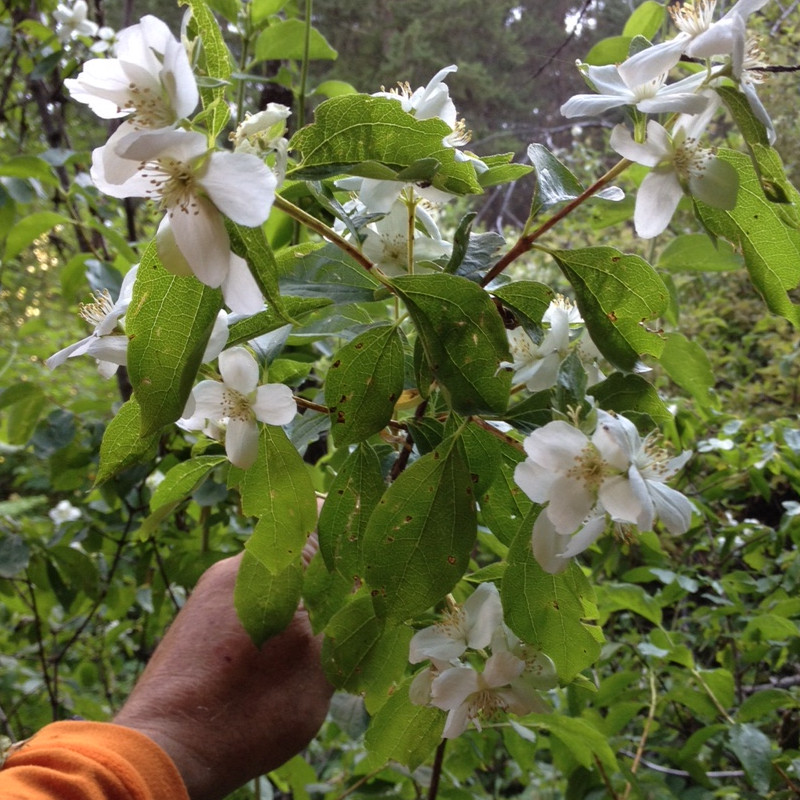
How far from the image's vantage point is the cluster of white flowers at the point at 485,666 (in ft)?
1.95

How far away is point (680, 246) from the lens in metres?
0.89

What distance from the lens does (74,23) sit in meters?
1.75

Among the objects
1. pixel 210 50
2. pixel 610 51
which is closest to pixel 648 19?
pixel 610 51

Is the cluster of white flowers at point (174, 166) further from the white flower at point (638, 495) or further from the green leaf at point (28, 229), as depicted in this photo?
the green leaf at point (28, 229)

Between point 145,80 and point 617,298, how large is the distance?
32 centimetres

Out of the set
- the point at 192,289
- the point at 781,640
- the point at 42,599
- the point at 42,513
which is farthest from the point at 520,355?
the point at 42,513

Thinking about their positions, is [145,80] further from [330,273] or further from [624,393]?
[624,393]

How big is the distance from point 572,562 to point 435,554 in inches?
4.0

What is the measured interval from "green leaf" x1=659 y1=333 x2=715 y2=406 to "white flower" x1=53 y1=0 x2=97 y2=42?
1.56m

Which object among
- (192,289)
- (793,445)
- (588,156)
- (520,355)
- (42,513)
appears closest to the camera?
(192,289)

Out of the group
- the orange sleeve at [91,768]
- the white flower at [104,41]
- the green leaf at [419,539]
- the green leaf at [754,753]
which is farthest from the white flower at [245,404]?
the white flower at [104,41]

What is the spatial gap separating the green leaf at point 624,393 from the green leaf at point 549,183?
0.13m

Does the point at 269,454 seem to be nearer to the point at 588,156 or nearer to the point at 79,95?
the point at 79,95

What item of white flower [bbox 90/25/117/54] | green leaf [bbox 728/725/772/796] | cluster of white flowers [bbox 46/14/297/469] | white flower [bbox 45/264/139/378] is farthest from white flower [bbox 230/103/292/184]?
white flower [bbox 90/25/117/54]
